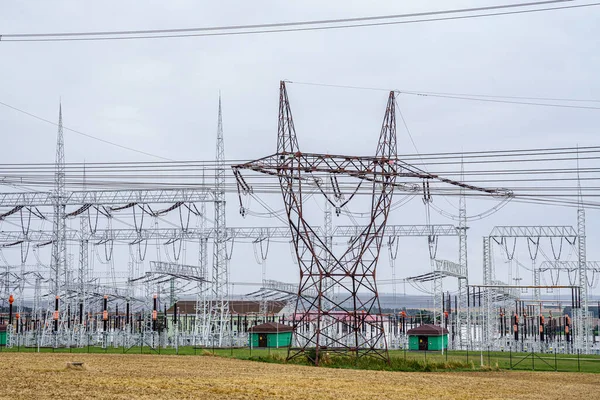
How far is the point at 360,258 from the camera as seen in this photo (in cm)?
2928

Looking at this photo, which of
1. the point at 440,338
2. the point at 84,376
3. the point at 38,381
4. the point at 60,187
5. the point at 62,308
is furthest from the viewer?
the point at 62,308

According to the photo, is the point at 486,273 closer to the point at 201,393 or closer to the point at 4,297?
the point at 201,393

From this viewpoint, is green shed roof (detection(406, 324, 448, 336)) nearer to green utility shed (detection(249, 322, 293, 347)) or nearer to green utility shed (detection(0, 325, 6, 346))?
green utility shed (detection(249, 322, 293, 347))

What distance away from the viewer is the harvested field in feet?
58.1

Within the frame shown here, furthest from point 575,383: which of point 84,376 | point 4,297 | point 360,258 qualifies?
point 4,297

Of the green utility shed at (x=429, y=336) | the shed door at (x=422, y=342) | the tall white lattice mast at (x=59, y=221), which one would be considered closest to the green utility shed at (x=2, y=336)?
the tall white lattice mast at (x=59, y=221)

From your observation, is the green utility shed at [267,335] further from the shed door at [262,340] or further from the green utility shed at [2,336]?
the green utility shed at [2,336]

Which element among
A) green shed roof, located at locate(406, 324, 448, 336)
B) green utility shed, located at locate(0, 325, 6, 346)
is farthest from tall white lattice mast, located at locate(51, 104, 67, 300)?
green shed roof, located at locate(406, 324, 448, 336)

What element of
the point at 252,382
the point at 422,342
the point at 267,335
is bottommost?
the point at 422,342

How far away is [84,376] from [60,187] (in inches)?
971

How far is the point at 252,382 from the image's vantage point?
21.0 meters

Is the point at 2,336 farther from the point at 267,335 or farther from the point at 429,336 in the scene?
the point at 429,336

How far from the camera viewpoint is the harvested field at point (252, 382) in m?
17.7

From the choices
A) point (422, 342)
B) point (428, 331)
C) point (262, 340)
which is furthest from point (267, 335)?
point (428, 331)
